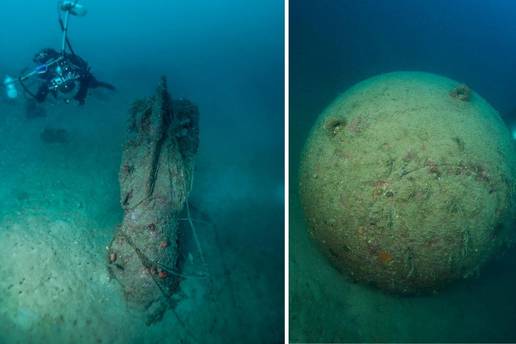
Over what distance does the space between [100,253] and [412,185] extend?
13.3 feet

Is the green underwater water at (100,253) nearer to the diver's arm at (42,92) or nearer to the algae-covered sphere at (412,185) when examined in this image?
the diver's arm at (42,92)

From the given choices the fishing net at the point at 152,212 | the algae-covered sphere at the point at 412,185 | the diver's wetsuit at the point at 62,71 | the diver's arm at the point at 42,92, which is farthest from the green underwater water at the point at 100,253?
the algae-covered sphere at the point at 412,185

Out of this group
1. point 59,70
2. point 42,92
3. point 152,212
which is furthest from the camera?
point 42,92

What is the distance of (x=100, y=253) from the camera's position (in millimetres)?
4934

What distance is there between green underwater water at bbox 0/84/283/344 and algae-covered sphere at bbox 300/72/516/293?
1.94 metres

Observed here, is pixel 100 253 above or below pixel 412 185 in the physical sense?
below

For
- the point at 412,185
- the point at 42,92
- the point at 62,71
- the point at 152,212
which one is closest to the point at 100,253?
the point at 152,212

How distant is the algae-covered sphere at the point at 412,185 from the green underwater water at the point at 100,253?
1943 mm

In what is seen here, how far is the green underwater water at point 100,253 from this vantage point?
14.3 feet

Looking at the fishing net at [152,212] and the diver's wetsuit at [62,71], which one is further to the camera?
the diver's wetsuit at [62,71]

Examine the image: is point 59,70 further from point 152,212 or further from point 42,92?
point 152,212

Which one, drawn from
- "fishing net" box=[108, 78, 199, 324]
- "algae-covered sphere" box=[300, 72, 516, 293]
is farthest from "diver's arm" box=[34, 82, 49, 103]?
"algae-covered sphere" box=[300, 72, 516, 293]

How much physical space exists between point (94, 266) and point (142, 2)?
28027 mm

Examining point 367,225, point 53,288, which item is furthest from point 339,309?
point 53,288
